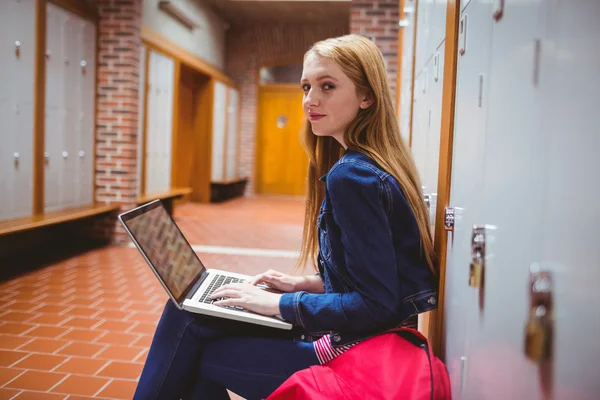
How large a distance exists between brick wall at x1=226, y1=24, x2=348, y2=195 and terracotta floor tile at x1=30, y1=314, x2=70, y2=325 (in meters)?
8.73

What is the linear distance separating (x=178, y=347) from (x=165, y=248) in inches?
12.7

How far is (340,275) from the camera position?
4.21 ft

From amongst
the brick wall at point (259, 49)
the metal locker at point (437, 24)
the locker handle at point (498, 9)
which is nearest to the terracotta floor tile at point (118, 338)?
the metal locker at point (437, 24)

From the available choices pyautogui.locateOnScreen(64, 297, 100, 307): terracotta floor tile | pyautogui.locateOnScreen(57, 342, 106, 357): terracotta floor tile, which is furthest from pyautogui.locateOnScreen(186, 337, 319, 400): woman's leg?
pyautogui.locateOnScreen(64, 297, 100, 307): terracotta floor tile

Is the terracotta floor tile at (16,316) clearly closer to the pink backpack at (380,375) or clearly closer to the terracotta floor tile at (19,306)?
the terracotta floor tile at (19,306)

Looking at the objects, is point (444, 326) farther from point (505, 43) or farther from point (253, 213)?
point (253, 213)

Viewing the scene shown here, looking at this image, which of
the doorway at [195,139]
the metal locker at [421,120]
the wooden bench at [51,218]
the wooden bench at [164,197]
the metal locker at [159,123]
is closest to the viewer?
the metal locker at [421,120]

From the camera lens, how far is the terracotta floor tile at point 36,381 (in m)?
2.26

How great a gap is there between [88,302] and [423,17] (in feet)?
8.70

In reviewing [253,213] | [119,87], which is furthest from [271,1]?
[119,87]

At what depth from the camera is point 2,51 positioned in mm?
4266

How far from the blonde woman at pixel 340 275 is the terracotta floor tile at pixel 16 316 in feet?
6.97

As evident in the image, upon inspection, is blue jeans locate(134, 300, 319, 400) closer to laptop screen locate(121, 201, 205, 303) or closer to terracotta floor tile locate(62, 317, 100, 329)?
laptop screen locate(121, 201, 205, 303)

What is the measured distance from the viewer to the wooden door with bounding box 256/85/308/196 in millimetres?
12086
